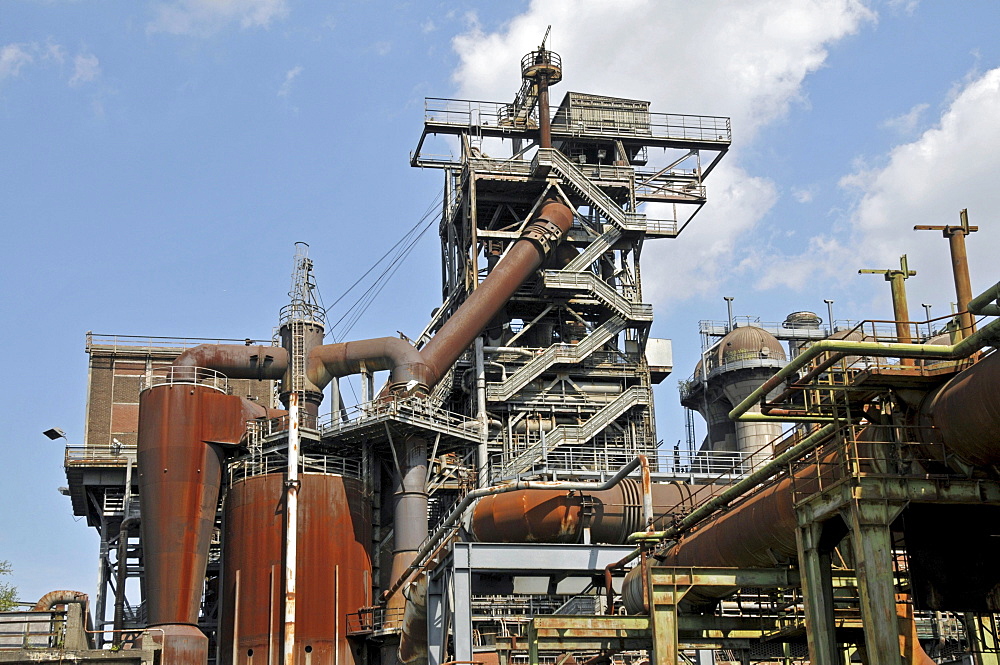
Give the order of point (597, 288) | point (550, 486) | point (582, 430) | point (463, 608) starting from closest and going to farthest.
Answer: point (463, 608) → point (550, 486) → point (582, 430) → point (597, 288)

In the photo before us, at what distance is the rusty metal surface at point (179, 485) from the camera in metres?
44.2

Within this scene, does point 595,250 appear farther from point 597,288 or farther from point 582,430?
point 582,430

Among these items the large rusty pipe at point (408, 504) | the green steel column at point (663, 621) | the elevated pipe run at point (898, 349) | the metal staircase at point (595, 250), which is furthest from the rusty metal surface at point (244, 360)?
the elevated pipe run at point (898, 349)

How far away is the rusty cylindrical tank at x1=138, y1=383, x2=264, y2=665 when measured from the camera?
143 ft

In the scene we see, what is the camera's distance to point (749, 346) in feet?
206

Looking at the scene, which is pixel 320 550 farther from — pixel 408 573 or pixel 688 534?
pixel 688 534

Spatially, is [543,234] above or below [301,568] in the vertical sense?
above

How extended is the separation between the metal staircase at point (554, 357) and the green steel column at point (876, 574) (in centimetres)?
3499

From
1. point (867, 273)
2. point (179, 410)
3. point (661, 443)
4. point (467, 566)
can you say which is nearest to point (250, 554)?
point (179, 410)

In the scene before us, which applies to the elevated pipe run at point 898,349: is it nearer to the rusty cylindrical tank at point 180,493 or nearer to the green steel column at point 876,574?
the green steel column at point 876,574

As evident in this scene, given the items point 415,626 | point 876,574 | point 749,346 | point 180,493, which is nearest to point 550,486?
point 415,626

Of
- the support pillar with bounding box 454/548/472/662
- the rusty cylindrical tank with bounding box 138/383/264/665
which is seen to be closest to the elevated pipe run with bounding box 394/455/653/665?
the support pillar with bounding box 454/548/472/662

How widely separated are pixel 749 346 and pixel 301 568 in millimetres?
29401

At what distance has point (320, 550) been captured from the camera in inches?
1759
